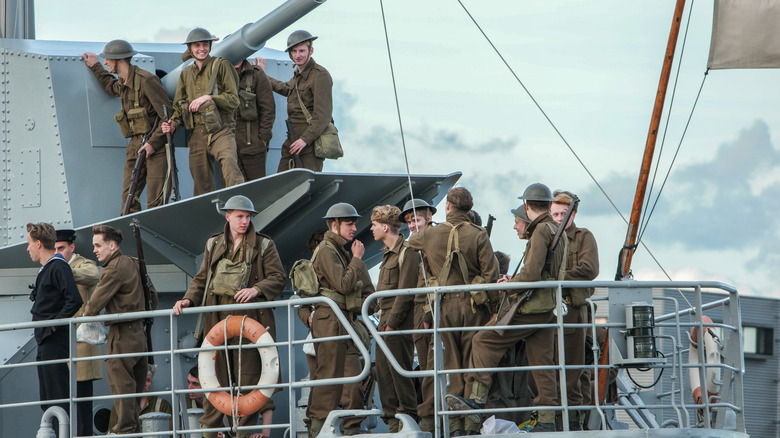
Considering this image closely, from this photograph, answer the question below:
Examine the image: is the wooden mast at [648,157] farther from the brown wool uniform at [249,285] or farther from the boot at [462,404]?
the brown wool uniform at [249,285]

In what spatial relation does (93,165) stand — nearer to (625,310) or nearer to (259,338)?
(259,338)

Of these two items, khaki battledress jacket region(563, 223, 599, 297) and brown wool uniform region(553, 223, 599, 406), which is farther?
khaki battledress jacket region(563, 223, 599, 297)

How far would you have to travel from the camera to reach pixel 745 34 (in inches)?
347

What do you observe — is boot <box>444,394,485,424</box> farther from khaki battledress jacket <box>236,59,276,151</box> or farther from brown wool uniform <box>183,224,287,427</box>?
khaki battledress jacket <box>236,59,276,151</box>

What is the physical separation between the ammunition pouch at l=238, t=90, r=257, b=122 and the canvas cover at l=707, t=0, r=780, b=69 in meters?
4.14

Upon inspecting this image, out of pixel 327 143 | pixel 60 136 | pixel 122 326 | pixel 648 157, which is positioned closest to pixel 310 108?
pixel 327 143

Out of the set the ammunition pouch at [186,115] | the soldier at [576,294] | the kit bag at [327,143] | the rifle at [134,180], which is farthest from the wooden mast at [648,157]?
the rifle at [134,180]

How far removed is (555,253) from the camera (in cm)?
744

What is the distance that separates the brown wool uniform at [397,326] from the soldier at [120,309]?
1875 mm

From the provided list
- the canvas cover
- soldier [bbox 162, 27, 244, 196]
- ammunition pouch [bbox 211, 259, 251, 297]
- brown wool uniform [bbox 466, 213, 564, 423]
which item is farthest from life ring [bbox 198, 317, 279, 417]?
the canvas cover

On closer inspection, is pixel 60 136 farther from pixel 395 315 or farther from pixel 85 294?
pixel 395 315

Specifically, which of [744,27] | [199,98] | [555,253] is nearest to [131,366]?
[199,98]

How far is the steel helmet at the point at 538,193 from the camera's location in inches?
298

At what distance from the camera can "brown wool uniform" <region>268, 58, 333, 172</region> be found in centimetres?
1026
